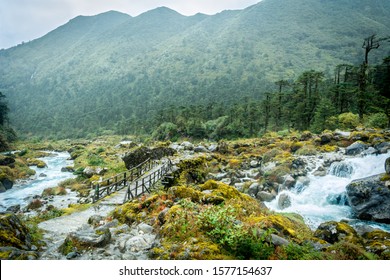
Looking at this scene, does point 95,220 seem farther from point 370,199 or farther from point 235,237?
point 370,199

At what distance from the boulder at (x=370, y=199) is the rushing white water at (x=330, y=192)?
48 centimetres

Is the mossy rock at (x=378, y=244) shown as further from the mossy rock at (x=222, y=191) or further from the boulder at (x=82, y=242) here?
the boulder at (x=82, y=242)

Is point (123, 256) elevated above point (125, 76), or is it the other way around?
point (125, 76)

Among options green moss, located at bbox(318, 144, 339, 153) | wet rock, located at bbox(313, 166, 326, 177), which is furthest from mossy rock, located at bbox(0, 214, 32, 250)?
green moss, located at bbox(318, 144, 339, 153)

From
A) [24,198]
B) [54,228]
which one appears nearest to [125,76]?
[24,198]

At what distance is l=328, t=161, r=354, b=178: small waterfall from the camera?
1570cm

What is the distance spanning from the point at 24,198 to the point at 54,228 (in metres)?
14.2

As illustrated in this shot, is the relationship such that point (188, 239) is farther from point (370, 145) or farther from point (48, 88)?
point (48, 88)

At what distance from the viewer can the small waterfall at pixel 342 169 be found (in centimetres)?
1570

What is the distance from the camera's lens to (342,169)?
16000mm

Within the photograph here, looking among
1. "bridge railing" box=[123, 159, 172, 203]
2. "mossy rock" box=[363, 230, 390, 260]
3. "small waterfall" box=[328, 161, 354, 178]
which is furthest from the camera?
"small waterfall" box=[328, 161, 354, 178]

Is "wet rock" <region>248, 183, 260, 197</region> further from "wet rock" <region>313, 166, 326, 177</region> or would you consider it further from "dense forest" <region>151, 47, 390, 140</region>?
"dense forest" <region>151, 47, 390, 140</region>

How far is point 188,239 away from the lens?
17.5 feet

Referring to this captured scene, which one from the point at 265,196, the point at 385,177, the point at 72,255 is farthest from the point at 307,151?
the point at 72,255
